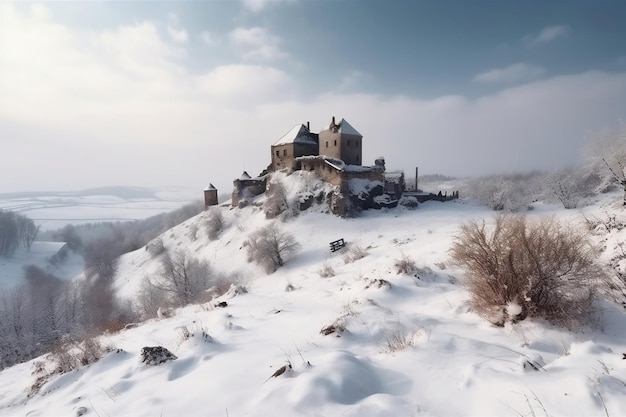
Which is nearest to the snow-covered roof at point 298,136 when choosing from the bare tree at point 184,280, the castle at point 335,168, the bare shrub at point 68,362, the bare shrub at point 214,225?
the castle at point 335,168

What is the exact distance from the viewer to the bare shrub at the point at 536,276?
558 cm

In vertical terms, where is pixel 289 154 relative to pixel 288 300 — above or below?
above

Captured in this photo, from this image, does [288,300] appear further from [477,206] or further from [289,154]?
[477,206]

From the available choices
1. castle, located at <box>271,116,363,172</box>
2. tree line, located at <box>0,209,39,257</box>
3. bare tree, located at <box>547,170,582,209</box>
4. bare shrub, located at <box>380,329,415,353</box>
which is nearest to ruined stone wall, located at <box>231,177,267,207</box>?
castle, located at <box>271,116,363,172</box>

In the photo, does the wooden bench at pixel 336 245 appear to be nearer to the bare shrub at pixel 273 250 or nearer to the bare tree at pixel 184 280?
the bare shrub at pixel 273 250

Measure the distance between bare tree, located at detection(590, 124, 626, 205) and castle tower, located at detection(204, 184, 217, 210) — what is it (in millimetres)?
42825

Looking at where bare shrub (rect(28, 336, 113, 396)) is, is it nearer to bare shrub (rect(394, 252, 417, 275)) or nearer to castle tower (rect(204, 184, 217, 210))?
bare shrub (rect(394, 252, 417, 275))

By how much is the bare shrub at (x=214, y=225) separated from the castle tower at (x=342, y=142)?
1568cm

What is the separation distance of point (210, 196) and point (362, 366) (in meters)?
43.5

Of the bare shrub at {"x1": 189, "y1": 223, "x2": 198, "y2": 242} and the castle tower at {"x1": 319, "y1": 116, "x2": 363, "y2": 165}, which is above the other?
the castle tower at {"x1": 319, "y1": 116, "x2": 363, "y2": 165}

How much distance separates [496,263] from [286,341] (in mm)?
4553

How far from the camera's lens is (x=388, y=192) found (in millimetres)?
36750

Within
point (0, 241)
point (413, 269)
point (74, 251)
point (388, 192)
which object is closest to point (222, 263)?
point (388, 192)

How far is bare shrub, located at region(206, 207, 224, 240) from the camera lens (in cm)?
3653
